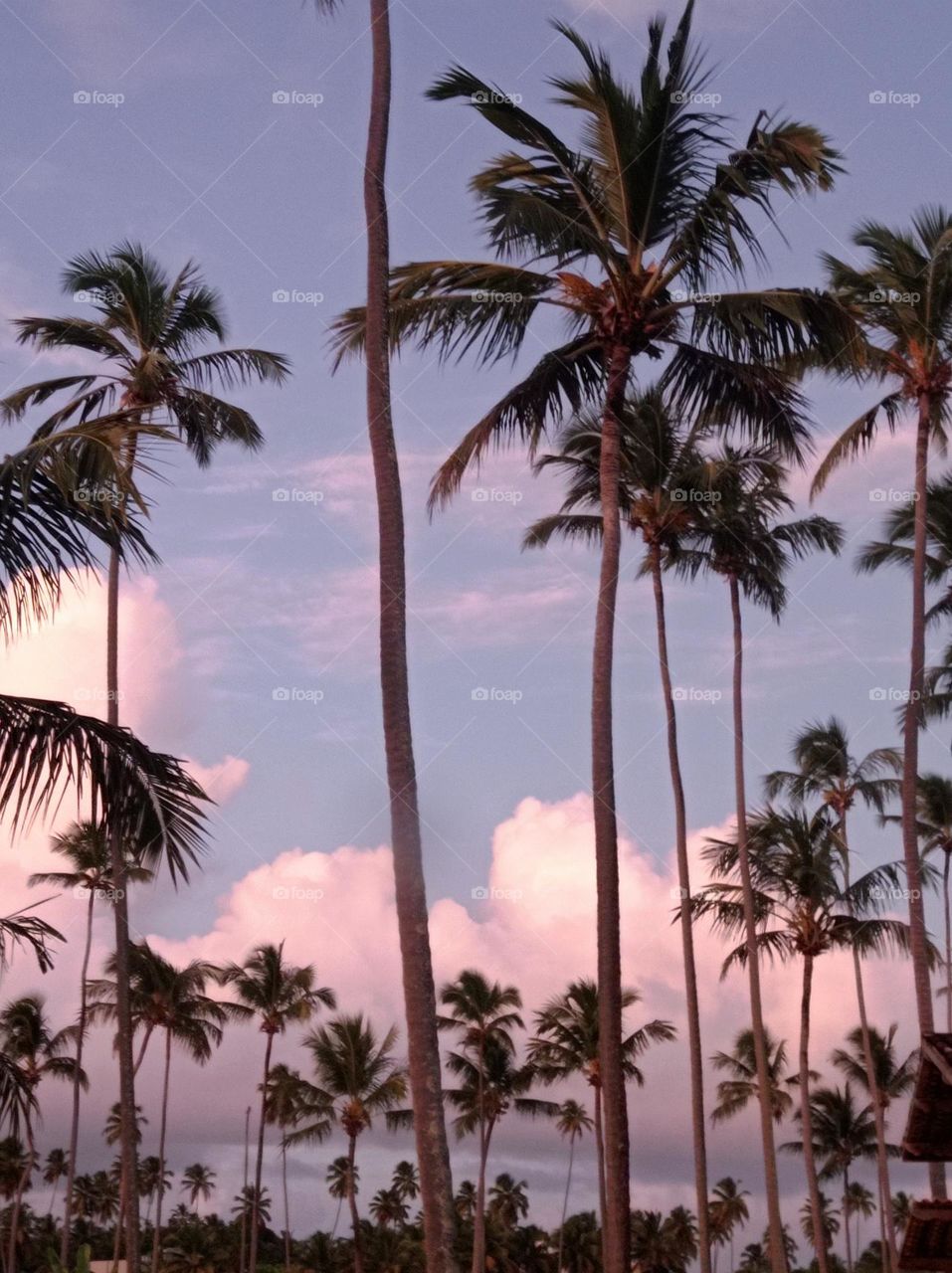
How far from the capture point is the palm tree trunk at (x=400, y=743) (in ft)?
36.8

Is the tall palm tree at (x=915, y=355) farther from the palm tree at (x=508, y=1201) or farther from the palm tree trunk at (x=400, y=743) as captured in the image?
the palm tree at (x=508, y=1201)

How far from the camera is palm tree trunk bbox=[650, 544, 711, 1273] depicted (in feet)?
114

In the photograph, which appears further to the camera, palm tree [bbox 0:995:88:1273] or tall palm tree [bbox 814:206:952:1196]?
palm tree [bbox 0:995:88:1273]

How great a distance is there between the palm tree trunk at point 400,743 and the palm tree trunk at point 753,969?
24956 mm

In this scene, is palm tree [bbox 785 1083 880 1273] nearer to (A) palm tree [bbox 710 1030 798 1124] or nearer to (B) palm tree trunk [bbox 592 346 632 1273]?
(A) palm tree [bbox 710 1030 798 1124]

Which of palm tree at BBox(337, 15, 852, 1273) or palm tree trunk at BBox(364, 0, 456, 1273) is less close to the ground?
palm tree at BBox(337, 15, 852, 1273)

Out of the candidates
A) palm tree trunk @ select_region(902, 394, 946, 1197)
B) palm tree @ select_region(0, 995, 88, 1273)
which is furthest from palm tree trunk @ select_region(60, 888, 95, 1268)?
palm tree trunk @ select_region(902, 394, 946, 1197)

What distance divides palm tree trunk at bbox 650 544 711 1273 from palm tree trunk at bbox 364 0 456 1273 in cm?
2100

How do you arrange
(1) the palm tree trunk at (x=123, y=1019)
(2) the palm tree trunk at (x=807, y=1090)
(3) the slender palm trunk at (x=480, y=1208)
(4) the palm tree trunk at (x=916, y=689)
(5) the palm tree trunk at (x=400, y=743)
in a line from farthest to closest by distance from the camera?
(3) the slender palm trunk at (x=480, y=1208), (2) the palm tree trunk at (x=807, y=1090), (4) the palm tree trunk at (x=916, y=689), (1) the palm tree trunk at (x=123, y=1019), (5) the palm tree trunk at (x=400, y=743)

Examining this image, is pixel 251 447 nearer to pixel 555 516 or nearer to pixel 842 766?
pixel 555 516

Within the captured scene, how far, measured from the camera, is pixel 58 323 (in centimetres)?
2622

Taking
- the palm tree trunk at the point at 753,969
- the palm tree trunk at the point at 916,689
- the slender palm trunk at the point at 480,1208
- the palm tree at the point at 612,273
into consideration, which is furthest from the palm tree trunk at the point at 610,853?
the slender palm trunk at the point at 480,1208

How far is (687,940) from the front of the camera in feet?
121

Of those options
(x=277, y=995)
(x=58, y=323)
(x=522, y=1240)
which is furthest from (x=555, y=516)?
(x=522, y=1240)
